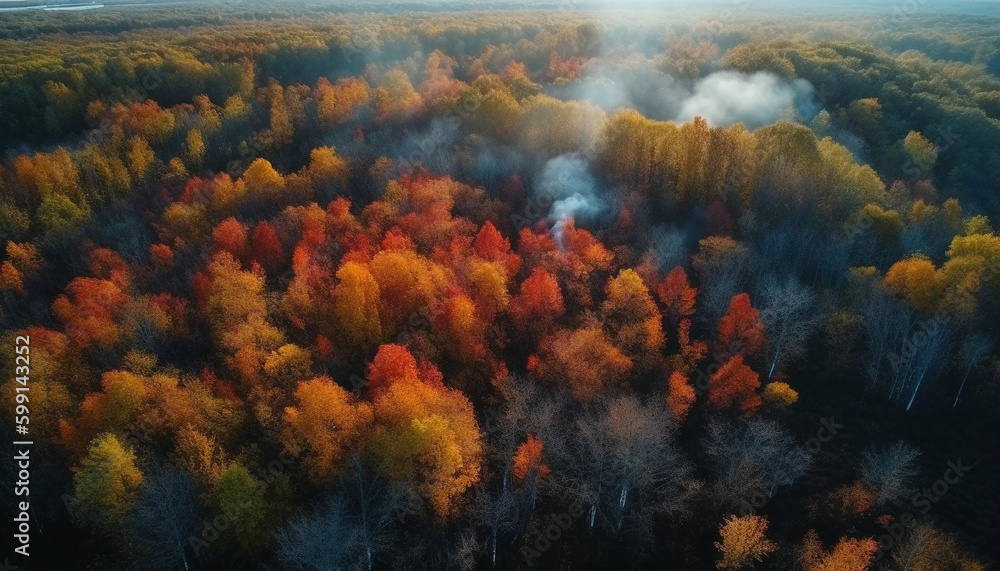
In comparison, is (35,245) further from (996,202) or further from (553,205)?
(996,202)

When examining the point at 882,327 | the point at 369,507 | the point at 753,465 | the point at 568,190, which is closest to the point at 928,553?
the point at 753,465

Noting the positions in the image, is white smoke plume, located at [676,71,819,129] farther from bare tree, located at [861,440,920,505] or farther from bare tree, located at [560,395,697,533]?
bare tree, located at [560,395,697,533]

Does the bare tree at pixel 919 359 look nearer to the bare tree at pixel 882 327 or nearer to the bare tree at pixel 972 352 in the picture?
the bare tree at pixel 882 327

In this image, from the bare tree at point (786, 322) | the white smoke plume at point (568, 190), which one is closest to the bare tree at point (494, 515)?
the bare tree at point (786, 322)

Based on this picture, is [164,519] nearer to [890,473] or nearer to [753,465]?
[753,465]

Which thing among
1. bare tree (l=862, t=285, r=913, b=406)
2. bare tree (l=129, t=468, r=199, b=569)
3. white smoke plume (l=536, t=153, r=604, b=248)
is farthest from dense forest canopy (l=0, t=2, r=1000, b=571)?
white smoke plume (l=536, t=153, r=604, b=248)

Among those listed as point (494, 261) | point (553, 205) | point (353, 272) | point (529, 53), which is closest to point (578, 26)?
point (529, 53)
